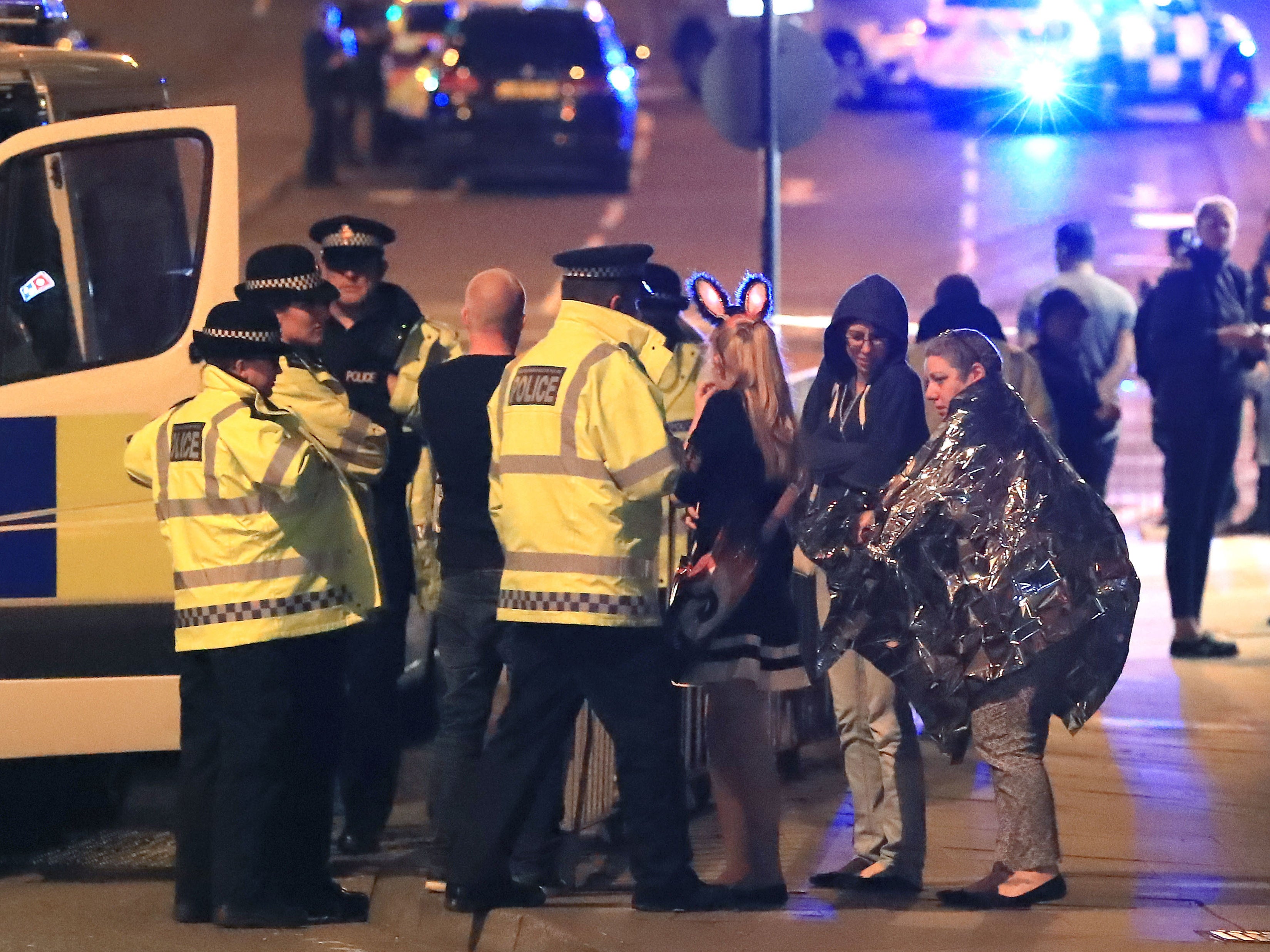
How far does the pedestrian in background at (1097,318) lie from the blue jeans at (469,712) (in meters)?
3.88

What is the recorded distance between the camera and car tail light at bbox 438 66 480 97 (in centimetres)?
2306

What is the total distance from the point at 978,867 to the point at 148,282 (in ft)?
10.2

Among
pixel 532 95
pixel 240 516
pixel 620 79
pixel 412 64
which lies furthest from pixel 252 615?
pixel 412 64

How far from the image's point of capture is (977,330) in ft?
24.5

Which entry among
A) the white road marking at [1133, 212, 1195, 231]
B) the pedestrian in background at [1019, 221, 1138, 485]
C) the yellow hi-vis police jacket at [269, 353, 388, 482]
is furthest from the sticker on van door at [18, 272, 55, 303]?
the white road marking at [1133, 212, 1195, 231]

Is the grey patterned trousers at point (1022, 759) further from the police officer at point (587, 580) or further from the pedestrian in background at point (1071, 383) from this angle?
the pedestrian in background at point (1071, 383)

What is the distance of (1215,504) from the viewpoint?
974cm

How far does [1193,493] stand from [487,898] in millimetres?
4551

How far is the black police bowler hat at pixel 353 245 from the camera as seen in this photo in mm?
7066

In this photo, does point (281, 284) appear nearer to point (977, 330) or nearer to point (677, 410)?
point (677, 410)

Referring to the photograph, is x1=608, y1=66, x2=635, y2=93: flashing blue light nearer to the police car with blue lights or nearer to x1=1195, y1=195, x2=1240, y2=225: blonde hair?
the police car with blue lights

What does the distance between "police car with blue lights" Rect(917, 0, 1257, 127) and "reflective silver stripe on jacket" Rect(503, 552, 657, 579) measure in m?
20.1

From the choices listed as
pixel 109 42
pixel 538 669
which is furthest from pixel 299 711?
pixel 109 42

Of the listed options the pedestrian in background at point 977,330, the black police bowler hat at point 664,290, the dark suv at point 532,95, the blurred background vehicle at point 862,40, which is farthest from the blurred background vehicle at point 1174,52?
the black police bowler hat at point 664,290
